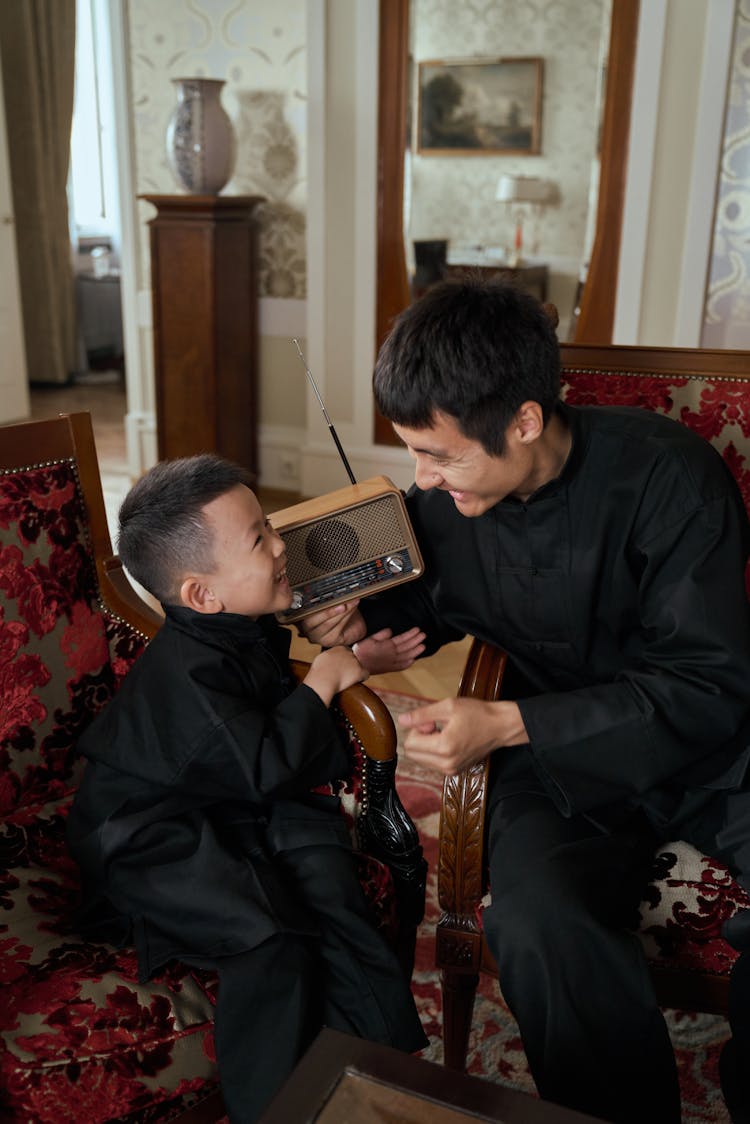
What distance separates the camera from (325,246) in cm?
417

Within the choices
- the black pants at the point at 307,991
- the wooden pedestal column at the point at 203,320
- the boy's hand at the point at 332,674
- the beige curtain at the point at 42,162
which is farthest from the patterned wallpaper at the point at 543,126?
the beige curtain at the point at 42,162

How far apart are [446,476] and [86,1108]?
0.87 metres

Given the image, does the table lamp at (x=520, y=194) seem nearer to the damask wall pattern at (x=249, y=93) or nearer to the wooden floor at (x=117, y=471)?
the damask wall pattern at (x=249, y=93)

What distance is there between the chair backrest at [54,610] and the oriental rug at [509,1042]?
2.39 feet

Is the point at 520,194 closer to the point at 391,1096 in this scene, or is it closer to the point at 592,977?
the point at 592,977

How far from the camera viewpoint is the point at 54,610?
1554 mm

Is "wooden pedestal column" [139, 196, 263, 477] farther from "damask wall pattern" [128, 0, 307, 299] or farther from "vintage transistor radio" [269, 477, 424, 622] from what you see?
"vintage transistor radio" [269, 477, 424, 622]

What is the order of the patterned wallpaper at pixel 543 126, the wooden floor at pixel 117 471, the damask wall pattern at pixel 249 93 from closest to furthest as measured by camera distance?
1. the wooden floor at pixel 117 471
2. the patterned wallpaper at pixel 543 126
3. the damask wall pattern at pixel 249 93

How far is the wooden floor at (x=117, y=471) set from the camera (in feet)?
10.0

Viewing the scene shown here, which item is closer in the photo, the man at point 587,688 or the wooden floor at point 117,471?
the man at point 587,688

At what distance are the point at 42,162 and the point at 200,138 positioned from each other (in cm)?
291

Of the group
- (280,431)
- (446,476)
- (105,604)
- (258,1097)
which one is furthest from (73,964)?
(280,431)

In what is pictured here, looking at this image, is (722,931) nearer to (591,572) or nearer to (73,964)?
(591,572)

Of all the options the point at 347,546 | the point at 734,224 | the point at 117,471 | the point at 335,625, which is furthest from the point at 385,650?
the point at 117,471
